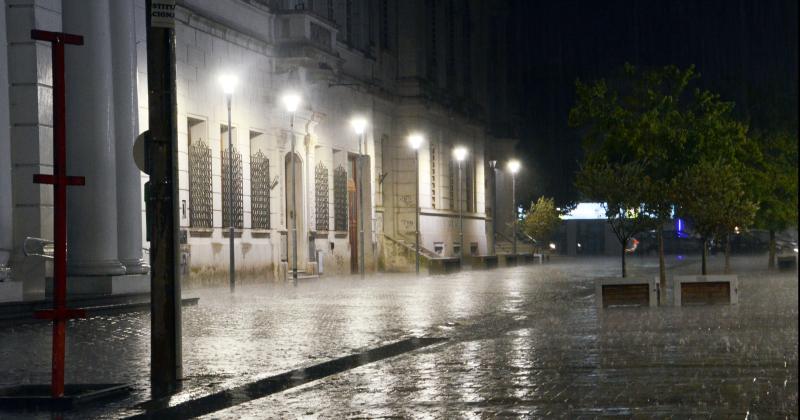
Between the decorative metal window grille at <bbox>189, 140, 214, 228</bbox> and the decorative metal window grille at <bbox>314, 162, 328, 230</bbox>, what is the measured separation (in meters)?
8.56

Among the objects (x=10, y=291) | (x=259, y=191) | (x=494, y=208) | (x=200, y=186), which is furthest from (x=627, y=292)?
(x=494, y=208)

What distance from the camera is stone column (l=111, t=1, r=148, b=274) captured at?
23.5 m

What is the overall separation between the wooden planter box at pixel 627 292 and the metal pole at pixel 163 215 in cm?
1388

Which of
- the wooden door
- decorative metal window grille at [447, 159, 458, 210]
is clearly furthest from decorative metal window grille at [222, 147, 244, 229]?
decorative metal window grille at [447, 159, 458, 210]

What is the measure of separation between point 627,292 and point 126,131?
9.96 meters

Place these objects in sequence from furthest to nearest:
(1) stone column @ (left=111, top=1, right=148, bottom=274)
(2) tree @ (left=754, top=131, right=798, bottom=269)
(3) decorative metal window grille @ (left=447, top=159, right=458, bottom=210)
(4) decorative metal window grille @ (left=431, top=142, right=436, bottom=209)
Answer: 1. (3) decorative metal window grille @ (left=447, top=159, right=458, bottom=210)
2. (4) decorative metal window grille @ (left=431, top=142, right=436, bottom=209)
3. (2) tree @ (left=754, top=131, right=798, bottom=269)
4. (1) stone column @ (left=111, top=1, right=148, bottom=274)

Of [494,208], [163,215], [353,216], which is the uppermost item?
[494,208]

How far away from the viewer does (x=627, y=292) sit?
24141 mm

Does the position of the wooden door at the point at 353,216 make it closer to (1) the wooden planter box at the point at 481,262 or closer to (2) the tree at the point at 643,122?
(1) the wooden planter box at the point at 481,262

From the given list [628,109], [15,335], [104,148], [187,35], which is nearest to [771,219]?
[628,109]

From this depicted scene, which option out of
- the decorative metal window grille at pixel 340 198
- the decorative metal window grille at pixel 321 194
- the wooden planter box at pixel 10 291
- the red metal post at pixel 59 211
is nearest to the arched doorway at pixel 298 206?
the decorative metal window grille at pixel 321 194

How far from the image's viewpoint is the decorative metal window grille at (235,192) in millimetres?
33938

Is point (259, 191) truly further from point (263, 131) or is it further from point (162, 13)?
point (162, 13)

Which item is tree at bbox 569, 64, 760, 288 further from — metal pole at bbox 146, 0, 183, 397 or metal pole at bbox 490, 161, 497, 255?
metal pole at bbox 490, 161, 497, 255
